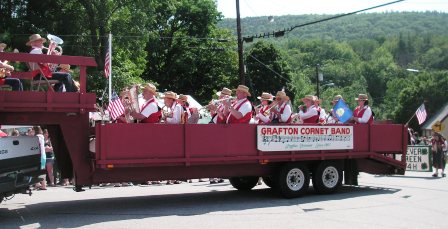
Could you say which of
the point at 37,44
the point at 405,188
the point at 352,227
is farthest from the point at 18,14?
the point at 352,227

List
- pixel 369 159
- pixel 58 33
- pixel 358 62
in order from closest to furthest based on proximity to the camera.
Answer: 1. pixel 369 159
2. pixel 58 33
3. pixel 358 62

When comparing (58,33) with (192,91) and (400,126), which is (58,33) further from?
(400,126)

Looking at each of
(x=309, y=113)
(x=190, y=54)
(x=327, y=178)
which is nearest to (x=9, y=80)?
(x=309, y=113)

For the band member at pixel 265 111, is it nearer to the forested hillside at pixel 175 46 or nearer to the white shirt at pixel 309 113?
the white shirt at pixel 309 113

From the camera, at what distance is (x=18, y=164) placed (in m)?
9.41

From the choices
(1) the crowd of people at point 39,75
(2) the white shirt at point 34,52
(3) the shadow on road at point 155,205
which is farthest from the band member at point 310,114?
(2) the white shirt at point 34,52

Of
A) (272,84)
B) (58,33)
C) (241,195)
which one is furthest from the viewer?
(272,84)

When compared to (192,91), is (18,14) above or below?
above

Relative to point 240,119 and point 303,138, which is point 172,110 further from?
point 303,138

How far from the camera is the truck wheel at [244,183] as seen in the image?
547 inches

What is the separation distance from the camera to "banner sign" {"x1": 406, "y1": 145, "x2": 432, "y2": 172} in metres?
19.7

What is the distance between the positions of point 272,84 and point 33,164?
139 feet

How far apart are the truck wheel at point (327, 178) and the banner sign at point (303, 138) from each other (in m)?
0.47

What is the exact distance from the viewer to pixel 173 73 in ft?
153
